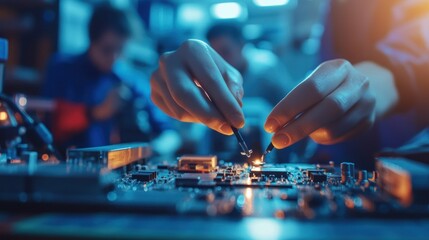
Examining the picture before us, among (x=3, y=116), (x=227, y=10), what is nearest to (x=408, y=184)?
(x=3, y=116)

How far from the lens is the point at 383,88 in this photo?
4.55ft

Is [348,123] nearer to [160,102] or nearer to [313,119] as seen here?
[313,119]

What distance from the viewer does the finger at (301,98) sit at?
0.92 m

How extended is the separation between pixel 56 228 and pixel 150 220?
0.38 ft

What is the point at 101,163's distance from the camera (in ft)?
2.35

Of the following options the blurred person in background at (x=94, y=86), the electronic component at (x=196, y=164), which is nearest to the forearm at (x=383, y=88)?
the electronic component at (x=196, y=164)

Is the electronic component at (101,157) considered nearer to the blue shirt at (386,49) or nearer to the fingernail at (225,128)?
the fingernail at (225,128)

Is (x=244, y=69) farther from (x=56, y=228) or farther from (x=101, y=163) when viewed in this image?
(x=56, y=228)

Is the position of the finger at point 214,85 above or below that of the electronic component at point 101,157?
A: above

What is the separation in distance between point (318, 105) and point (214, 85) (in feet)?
0.97

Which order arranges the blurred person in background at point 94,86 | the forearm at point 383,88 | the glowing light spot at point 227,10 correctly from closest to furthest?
1. the forearm at point 383,88
2. the blurred person in background at point 94,86
3. the glowing light spot at point 227,10

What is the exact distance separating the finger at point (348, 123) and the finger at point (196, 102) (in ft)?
0.99

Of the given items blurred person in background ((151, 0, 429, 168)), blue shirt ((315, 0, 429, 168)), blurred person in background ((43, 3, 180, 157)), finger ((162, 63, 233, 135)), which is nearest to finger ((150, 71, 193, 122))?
blurred person in background ((151, 0, 429, 168))

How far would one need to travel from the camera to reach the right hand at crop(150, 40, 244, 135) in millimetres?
957
